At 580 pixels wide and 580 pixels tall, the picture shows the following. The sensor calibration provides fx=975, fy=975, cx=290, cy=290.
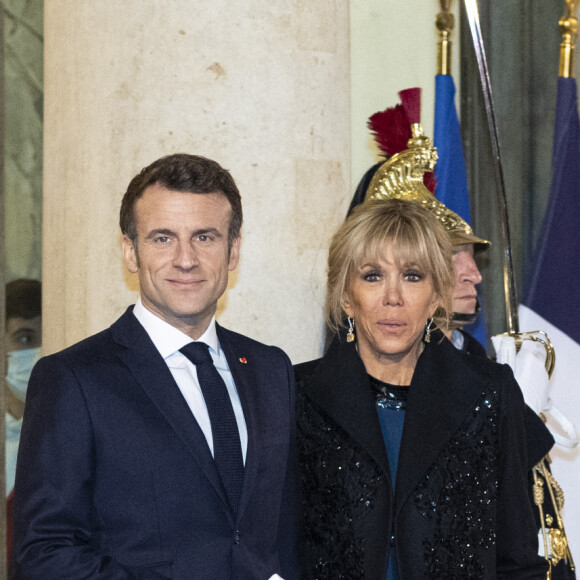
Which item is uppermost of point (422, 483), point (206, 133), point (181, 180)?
point (206, 133)

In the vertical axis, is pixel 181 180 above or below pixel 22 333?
above

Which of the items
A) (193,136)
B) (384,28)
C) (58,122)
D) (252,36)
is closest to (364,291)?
(193,136)

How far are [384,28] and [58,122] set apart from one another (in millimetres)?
1978

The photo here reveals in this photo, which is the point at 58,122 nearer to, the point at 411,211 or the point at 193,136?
the point at 193,136

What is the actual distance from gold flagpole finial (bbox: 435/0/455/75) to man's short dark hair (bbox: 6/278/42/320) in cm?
192

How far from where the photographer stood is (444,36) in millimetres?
4203

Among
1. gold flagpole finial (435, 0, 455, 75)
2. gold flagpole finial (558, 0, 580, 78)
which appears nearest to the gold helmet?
gold flagpole finial (435, 0, 455, 75)

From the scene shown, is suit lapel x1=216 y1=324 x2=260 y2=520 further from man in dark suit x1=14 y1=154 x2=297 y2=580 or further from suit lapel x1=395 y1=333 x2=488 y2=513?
suit lapel x1=395 y1=333 x2=488 y2=513

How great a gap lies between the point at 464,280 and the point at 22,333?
5.87 feet

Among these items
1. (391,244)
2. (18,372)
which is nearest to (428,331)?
(391,244)

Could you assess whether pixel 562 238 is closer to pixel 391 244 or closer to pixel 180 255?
pixel 391 244

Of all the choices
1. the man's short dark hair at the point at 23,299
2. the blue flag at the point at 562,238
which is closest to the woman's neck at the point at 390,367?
the blue flag at the point at 562,238

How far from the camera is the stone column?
2.70 m

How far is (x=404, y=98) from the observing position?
3232mm
